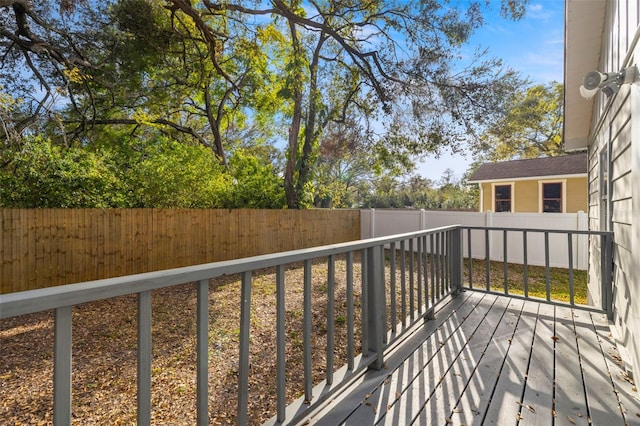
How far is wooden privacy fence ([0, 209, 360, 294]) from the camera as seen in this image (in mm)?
4172

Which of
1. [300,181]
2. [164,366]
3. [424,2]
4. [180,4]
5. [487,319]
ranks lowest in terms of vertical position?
[164,366]

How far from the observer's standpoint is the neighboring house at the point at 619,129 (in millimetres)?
1975

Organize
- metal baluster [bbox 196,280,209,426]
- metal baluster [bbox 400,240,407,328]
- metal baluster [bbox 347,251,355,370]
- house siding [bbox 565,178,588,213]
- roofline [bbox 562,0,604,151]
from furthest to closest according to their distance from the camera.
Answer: house siding [bbox 565,178,588,213], roofline [bbox 562,0,604,151], metal baluster [bbox 400,240,407,328], metal baluster [bbox 347,251,355,370], metal baluster [bbox 196,280,209,426]

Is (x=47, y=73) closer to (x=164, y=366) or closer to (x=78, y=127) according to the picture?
(x=78, y=127)

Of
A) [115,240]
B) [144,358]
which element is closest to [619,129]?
[144,358]

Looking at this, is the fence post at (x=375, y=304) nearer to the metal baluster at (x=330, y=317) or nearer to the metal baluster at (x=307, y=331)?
the metal baluster at (x=330, y=317)

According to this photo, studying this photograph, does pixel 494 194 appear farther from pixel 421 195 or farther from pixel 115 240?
pixel 421 195

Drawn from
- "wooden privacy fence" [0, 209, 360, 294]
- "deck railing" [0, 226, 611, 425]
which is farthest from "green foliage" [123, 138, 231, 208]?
"deck railing" [0, 226, 611, 425]

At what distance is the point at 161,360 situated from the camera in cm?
277

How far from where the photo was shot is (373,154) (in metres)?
9.94

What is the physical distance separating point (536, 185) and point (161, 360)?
12887 millimetres

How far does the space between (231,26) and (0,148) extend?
20.6 ft

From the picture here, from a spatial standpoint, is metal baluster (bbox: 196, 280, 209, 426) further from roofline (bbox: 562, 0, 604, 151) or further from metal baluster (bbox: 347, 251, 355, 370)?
roofline (bbox: 562, 0, 604, 151)

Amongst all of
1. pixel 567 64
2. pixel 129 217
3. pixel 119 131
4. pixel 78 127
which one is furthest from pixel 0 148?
pixel 567 64
